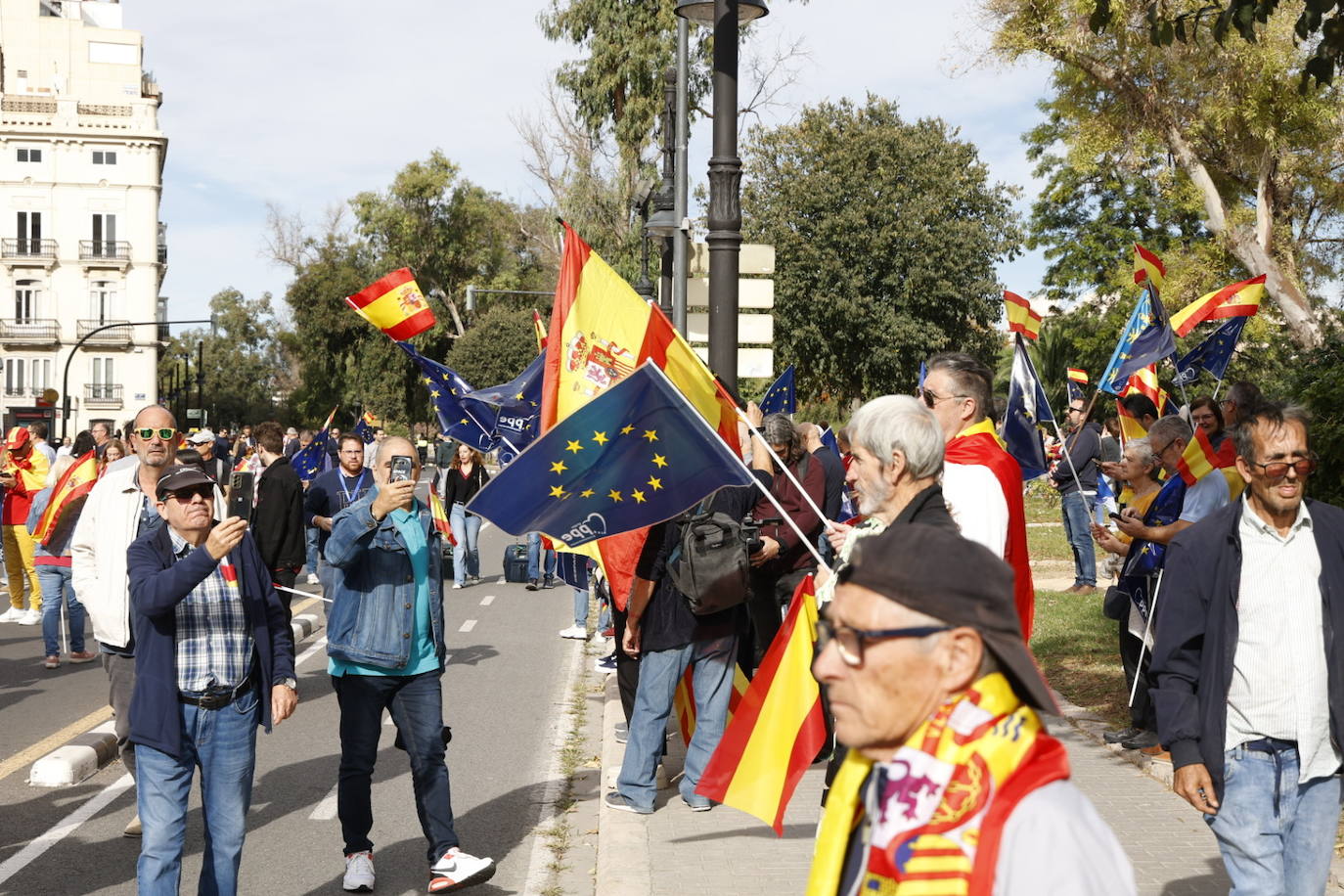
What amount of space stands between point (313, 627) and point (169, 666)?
959 cm

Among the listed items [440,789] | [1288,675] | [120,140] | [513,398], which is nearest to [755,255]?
[513,398]

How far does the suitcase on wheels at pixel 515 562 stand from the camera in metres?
18.1

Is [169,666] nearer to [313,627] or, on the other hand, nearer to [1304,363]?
[1304,363]

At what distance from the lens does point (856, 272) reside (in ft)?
127

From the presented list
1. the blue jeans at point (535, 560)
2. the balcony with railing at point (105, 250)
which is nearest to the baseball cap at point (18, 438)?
the blue jeans at point (535, 560)

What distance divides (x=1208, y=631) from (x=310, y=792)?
5284 mm

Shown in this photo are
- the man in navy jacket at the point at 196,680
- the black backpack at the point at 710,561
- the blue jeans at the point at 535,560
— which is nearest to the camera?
the man in navy jacket at the point at 196,680

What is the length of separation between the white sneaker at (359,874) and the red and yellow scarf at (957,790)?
14.1 ft

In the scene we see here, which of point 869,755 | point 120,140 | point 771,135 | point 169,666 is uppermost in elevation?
point 120,140

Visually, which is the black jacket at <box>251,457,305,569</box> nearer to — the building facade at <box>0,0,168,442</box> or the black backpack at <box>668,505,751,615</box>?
the black backpack at <box>668,505,751,615</box>

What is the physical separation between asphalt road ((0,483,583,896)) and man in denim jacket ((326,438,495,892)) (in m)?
0.27

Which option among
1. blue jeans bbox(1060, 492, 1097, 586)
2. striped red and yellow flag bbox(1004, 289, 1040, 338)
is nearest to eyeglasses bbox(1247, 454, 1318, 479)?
striped red and yellow flag bbox(1004, 289, 1040, 338)

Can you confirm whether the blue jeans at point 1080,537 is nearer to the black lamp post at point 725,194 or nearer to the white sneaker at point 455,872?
the black lamp post at point 725,194

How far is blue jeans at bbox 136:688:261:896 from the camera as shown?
4.57 metres
